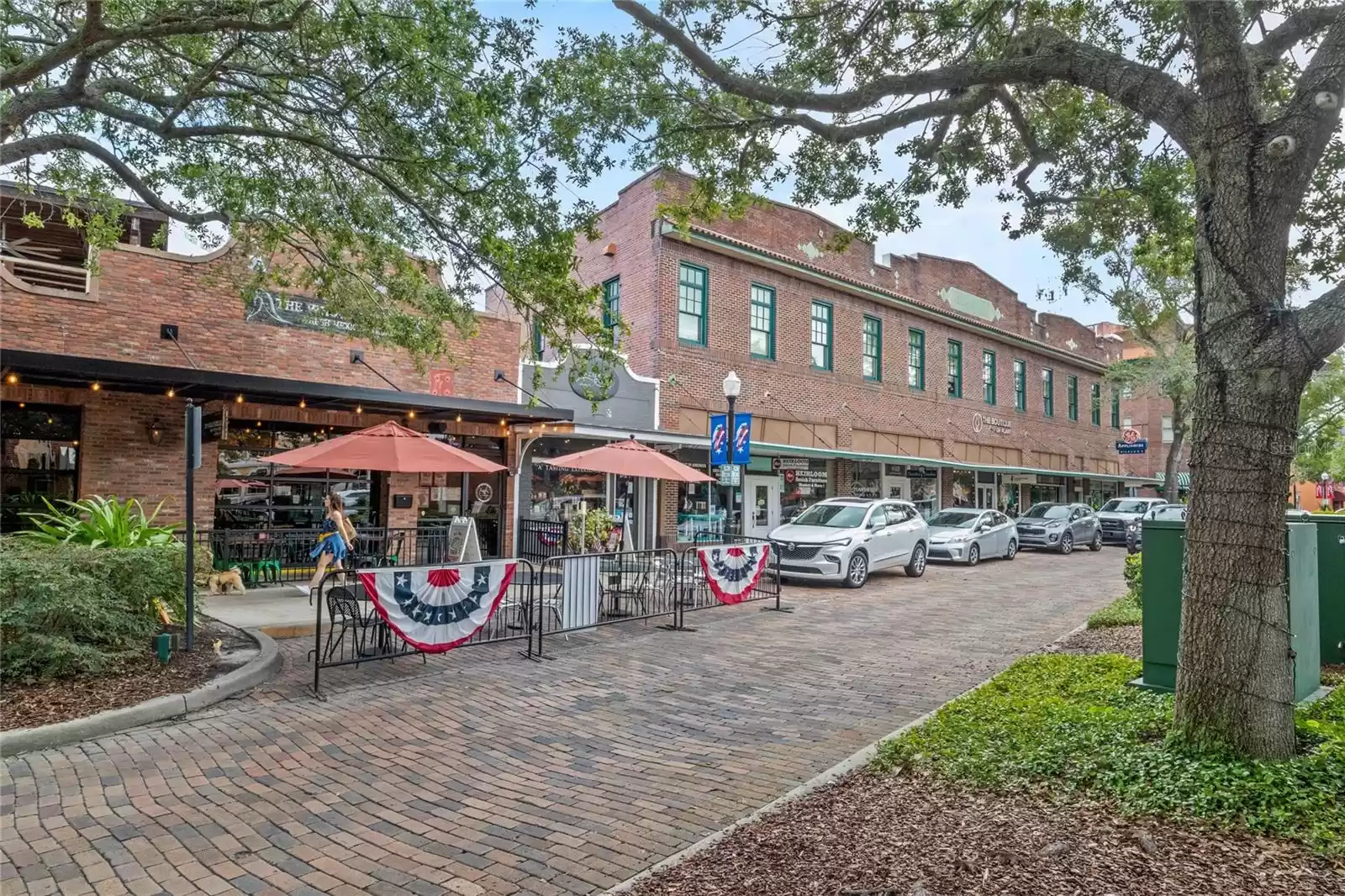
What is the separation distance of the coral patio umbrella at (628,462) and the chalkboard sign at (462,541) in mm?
1792

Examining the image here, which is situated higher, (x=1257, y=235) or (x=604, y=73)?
(x=604, y=73)

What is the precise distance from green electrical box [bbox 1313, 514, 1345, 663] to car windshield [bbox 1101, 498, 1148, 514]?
2181cm

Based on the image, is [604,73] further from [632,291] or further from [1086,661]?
[632,291]

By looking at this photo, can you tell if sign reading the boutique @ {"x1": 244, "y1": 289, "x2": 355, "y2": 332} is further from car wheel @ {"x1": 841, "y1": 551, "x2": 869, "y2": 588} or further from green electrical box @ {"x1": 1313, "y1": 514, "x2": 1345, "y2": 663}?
green electrical box @ {"x1": 1313, "y1": 514, "x2": 1345, "y2": 663}

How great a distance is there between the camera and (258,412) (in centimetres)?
1319

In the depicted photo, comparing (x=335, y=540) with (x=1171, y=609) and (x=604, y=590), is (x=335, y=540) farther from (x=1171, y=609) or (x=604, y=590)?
(x=1171, y=609)

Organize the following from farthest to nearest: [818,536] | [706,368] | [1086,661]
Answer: [706,368] → [818,536] → [1086,661]

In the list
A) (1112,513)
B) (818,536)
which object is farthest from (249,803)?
(1112,513)

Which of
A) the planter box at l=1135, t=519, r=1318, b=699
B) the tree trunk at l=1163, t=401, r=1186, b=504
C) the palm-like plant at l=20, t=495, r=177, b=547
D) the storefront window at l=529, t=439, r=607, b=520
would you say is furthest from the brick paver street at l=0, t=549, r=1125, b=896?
the tree trunk at l=1163, t=401, r=1186, b=504

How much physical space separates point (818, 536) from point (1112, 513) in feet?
57.4

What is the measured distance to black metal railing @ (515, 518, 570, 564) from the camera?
15.3m

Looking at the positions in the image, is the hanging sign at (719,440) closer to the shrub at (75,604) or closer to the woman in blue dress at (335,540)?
the woman in blue dress at (335,540)

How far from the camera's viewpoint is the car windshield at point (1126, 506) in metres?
27.5

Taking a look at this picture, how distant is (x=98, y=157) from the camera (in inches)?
346
